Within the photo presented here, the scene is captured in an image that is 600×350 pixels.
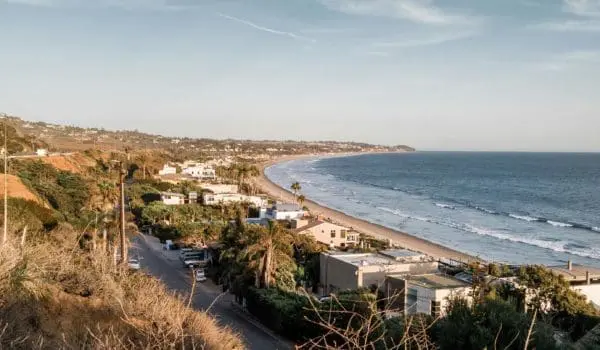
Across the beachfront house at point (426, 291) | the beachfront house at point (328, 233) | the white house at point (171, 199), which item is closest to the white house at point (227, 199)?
the white house at point (171, 199)

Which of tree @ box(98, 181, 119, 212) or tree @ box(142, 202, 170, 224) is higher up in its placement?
tree @ box(98, 181, 119, 212)

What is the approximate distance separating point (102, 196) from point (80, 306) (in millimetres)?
26066

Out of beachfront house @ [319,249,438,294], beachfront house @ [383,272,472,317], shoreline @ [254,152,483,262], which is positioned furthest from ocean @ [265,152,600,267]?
beachfront house @ [383,272,472,317]

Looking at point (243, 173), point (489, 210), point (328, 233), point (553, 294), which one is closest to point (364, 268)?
point (553, 294)

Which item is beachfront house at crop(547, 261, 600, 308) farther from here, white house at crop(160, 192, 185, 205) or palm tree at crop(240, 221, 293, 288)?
white house at crop(160, 192, 185, 205)

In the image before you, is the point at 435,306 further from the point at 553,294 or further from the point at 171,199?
the point at 171,199

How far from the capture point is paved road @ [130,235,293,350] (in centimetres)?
2241

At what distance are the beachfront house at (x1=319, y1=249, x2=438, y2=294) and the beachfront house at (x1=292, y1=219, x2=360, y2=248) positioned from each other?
10826 mm

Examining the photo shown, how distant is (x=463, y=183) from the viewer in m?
121

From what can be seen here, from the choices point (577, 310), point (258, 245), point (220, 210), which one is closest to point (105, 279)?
point (258, 245)

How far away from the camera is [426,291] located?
74.2 feet

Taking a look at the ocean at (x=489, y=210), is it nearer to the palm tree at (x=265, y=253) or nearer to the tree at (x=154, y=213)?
the tree at (x=154, y=213)

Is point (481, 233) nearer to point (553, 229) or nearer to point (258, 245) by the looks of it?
point (553, 229)

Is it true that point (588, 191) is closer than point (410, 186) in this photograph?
Yes
